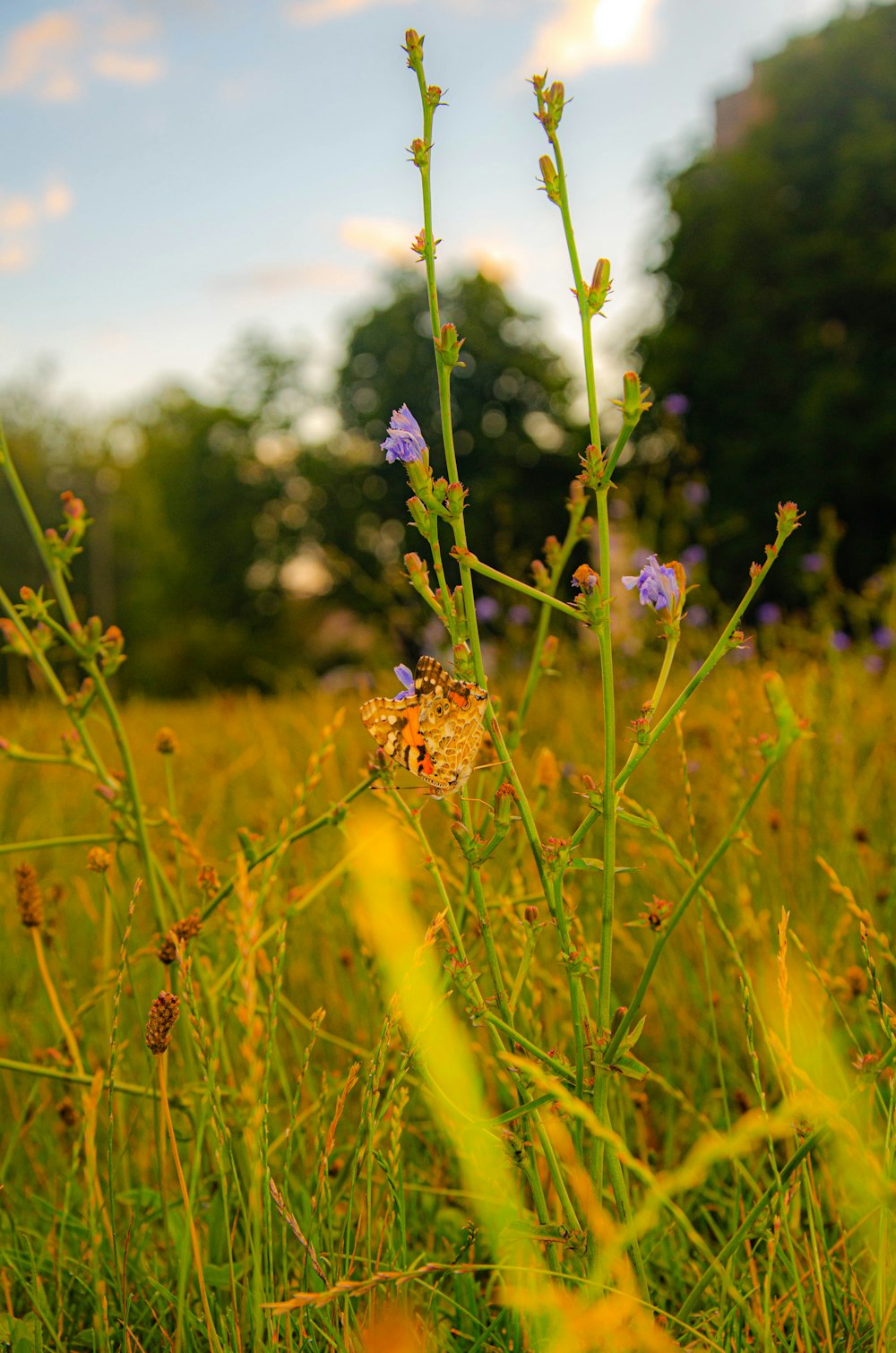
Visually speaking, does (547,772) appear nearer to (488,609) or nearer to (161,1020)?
(161,1020)

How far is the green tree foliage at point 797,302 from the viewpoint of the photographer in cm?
1661

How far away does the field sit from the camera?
98 cm

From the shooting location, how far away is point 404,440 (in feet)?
3.32

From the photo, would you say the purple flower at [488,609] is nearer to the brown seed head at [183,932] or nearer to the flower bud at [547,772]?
the flower bud at [547,772]

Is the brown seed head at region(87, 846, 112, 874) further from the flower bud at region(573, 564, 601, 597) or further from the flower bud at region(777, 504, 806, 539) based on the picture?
the flower bud at region(777, 504, 806, 539)

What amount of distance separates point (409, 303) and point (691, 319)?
823 cm

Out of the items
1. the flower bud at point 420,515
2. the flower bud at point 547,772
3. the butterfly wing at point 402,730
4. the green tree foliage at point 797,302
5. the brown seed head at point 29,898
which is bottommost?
the brown seed head at point 29,898

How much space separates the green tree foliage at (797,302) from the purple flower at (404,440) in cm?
1625

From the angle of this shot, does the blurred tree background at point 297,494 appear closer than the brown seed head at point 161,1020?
No

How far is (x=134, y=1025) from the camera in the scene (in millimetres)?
2209

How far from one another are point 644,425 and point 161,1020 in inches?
683

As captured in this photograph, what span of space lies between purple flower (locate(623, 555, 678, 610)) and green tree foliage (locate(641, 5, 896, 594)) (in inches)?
635

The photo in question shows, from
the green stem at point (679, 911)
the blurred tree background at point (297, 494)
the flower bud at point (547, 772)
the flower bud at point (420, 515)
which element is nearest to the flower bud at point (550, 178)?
the flower bud at point (420, 515)

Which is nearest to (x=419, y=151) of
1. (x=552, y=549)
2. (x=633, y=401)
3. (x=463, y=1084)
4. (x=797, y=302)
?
(x=633, y=401)
